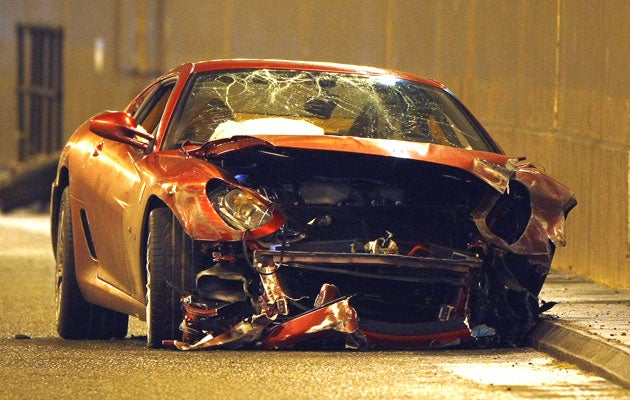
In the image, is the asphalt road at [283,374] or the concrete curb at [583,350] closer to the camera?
the asphalt road at [283,374]

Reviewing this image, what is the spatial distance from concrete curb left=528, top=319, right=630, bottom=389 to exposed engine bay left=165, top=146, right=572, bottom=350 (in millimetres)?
118

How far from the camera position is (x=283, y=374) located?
321 inches

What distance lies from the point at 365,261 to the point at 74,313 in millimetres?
2523

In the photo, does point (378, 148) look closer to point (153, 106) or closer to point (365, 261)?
point (365, 261)

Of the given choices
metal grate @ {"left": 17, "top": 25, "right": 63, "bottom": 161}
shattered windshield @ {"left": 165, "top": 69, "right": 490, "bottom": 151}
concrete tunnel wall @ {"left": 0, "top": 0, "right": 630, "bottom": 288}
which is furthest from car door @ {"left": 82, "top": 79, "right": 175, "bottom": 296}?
metal grate @ {"left": 17, "top": 25, "right": 63, "bottom": 161}

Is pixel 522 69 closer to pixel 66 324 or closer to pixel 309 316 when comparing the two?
pixel 66 324

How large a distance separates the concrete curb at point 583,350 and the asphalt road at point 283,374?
2.5 inches

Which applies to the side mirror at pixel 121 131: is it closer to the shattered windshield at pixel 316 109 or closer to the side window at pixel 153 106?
the shattered windshield at pixel 316 109

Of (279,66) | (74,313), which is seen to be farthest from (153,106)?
(74,313)

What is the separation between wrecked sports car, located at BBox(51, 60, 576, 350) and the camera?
8.68 meters

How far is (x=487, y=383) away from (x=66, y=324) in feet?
11.1

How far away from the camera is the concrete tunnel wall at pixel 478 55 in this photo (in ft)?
40.8

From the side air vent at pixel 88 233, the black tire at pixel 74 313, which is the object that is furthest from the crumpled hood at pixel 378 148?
the black tire at pixel 74 313

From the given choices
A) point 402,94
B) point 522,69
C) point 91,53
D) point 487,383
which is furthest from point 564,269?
point 91,53
